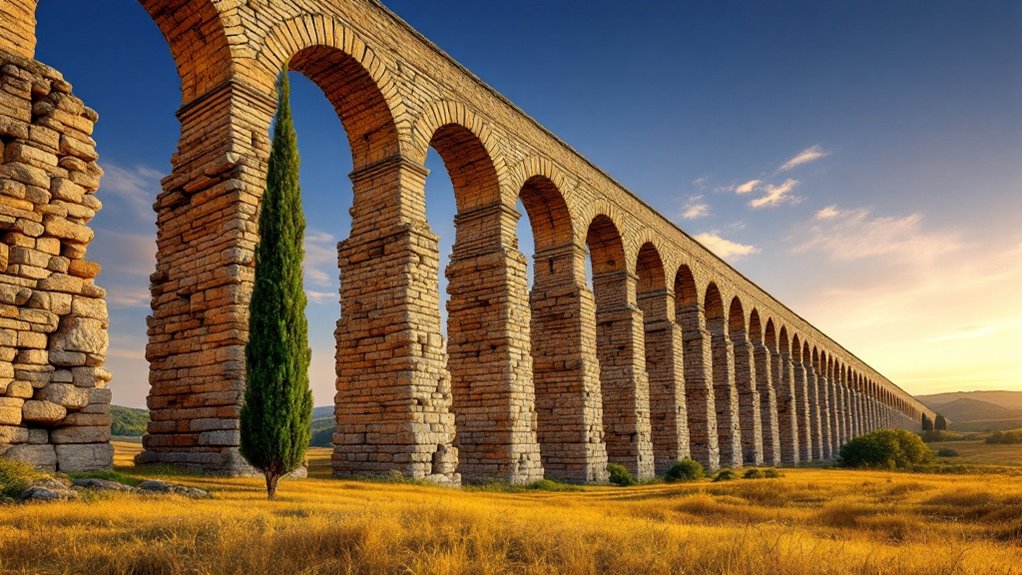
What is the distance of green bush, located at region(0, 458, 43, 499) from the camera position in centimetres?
631

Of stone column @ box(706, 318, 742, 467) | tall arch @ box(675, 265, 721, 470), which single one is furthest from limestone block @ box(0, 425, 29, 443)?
stone column @ box(706, 318, 742, 467)

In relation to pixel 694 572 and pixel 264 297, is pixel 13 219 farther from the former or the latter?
pixel 694 572

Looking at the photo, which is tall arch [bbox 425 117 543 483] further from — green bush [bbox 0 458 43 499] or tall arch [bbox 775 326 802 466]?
tall arch [bbox 775 326 802 466]

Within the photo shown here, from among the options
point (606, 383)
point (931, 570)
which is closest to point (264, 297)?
point (931, 570)

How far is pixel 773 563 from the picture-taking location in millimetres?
4844

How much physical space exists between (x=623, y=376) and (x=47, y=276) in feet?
51.7

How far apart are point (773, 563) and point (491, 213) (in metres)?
12.3

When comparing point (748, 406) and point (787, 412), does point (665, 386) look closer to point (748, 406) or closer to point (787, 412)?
point (748, 406)

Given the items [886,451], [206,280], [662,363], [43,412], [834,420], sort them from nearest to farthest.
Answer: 1. [43,412]
2. [206,280]
3. [662,363]
4. [886,451]
5. [834,420]

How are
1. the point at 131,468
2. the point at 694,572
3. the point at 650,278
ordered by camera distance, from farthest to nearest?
1. the point at 650,278
2. the point at 131,468
3. the point at 694,572

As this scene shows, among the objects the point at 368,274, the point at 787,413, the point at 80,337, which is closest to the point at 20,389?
the point at 80,337

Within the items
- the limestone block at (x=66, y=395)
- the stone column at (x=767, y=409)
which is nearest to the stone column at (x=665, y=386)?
the stone column at (x=767, y=409)

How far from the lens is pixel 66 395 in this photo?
7.71 m

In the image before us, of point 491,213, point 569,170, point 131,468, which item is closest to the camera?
point 131,468
